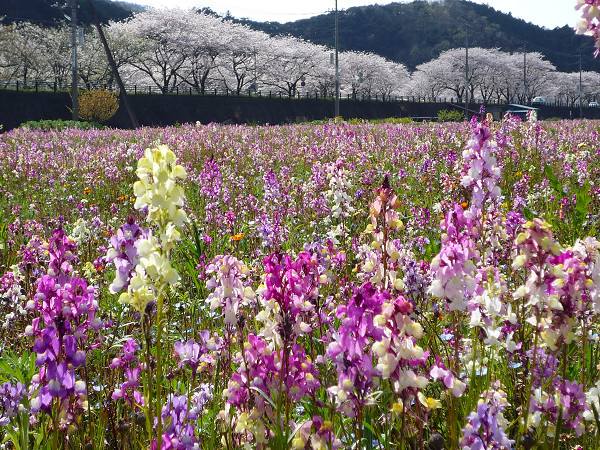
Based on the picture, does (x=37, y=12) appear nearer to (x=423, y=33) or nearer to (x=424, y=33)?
(x=423, y=33)

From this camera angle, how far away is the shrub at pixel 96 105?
42.3 meters

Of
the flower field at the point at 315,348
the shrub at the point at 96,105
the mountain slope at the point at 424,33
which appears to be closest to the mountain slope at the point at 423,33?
the mountain slope at the point at 424,33

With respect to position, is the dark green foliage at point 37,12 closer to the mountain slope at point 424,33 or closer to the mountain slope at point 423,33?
the mountain slope at point 423,33

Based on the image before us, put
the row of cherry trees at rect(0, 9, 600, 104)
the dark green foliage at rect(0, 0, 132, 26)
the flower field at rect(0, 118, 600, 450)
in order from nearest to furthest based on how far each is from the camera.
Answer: the flower field at rect(0, 118, 600, 450) → the row of cherry trees at rect(0, 9, 600, 104) → the dark green foliage at rect(0, 0, 132, 26)

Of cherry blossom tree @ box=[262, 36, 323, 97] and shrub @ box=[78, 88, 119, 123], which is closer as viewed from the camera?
shrub @ box=[78, 88, 119, 123]

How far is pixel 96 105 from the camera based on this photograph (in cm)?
4275

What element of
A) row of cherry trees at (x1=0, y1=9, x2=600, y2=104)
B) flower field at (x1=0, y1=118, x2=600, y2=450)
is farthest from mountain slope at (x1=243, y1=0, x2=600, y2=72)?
flower field at (x1=0, y1=118, x2=600, y2=450)

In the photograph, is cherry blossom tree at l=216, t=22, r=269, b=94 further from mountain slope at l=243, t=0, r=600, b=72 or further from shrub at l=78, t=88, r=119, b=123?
mountain slope at l=243, t=0, r=600, b=72

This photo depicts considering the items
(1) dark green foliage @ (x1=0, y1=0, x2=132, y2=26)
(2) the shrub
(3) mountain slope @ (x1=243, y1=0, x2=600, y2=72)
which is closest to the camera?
(2) the shrub

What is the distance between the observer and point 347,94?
9500cm

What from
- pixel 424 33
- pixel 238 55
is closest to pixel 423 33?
pixel 424 33

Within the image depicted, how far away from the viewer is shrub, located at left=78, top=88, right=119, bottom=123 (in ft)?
139

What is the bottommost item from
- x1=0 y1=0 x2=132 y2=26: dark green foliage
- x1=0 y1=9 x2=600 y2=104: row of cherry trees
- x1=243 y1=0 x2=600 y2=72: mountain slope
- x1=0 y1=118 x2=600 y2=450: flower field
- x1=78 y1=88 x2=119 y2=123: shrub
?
x1=0 y1=118 x2=600 y2=450: flower field

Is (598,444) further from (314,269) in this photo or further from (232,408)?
(232,408)
